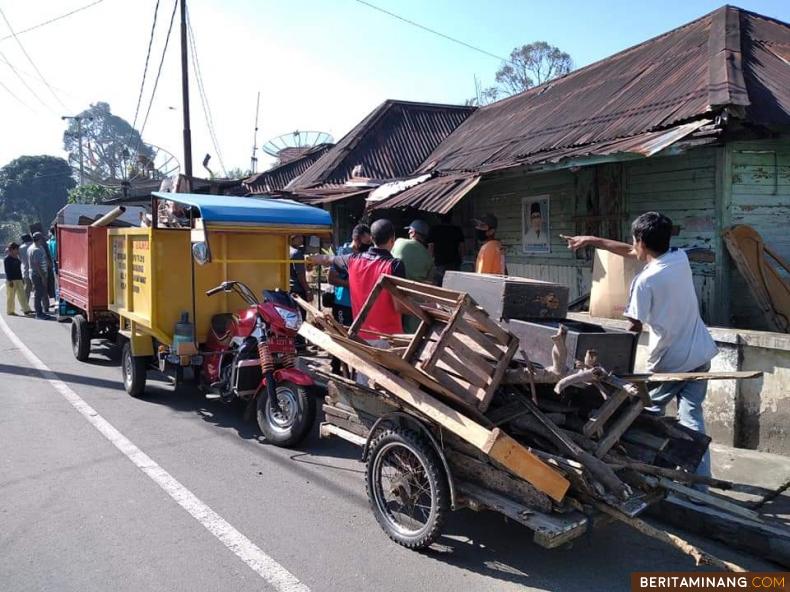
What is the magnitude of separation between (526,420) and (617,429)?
1.56 ft

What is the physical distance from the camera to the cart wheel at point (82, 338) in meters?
9.09

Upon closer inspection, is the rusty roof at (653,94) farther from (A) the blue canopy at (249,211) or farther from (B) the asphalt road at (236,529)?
(B) the asphalt road at (236,529)

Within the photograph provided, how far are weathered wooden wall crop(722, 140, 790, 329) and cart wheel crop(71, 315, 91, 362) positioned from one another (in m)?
8.49

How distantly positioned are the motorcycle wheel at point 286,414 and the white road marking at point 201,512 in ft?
3.23

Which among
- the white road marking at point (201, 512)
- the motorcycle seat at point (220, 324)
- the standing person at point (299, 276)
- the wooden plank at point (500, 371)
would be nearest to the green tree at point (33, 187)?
the standing person at point (299, 276)

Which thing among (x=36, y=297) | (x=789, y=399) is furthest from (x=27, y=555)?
(x=36, y=297)

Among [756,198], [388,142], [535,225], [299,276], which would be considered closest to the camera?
[756,198]

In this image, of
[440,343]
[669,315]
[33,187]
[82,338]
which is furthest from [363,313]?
[33,187]

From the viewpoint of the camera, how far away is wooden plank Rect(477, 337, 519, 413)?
10.6ft

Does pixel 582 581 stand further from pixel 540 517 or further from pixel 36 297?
pixel 36 297

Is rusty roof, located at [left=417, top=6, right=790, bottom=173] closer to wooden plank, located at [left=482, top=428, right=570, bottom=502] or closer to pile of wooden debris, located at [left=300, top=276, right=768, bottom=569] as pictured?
pile of wooden debris, located at [left=300, top=276, right=768, bottom=569]

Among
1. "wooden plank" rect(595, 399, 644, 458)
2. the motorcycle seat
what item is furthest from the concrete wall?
the motorcycle seat

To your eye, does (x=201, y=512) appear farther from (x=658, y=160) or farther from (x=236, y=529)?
(x=658, y=160)

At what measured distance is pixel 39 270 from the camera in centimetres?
1419
